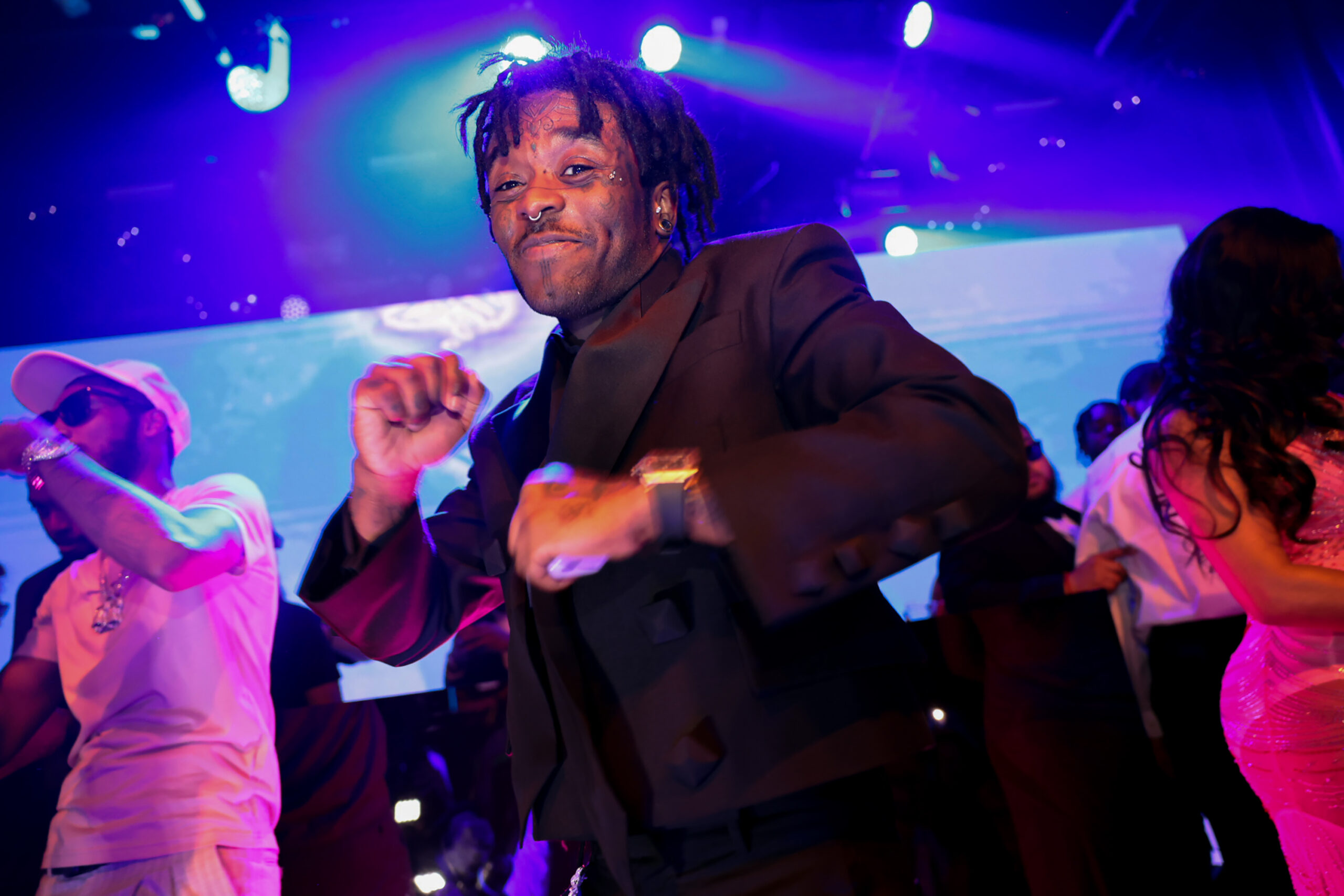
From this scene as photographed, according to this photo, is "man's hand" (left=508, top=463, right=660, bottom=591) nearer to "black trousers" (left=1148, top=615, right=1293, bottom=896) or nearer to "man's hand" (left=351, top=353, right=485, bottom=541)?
"man's hand" (left=351, top=353, right=485, bottom=541)

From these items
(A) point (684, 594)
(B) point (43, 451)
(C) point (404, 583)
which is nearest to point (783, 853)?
(A) point (684, 594)

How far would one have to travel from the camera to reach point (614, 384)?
95 centimetres

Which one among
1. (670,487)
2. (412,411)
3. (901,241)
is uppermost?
(901,241)

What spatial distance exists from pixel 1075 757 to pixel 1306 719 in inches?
43.4

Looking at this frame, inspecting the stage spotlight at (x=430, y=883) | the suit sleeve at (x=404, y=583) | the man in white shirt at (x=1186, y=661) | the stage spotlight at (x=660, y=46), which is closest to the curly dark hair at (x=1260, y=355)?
the man in white shirt at (x=1186, y=661)

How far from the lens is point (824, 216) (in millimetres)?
5285

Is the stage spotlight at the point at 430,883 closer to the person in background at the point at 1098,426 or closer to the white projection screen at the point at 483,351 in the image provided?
the white projection screen at the point at 483,351

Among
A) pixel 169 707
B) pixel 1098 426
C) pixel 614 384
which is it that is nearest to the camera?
pixel 614 384

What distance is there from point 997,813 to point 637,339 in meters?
2.19

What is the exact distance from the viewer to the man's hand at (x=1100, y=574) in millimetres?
2893

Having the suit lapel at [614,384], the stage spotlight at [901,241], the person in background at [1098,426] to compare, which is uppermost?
the stage spotlight at [901,241]

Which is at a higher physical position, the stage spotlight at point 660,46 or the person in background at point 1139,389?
the stage spotlight at point 660,46

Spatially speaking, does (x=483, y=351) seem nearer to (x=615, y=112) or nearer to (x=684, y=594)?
(x=615, y=112)

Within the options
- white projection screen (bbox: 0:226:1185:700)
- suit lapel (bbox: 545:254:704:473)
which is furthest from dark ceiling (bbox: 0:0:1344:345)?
suit lapel (bbox: 545:254:704:473)
